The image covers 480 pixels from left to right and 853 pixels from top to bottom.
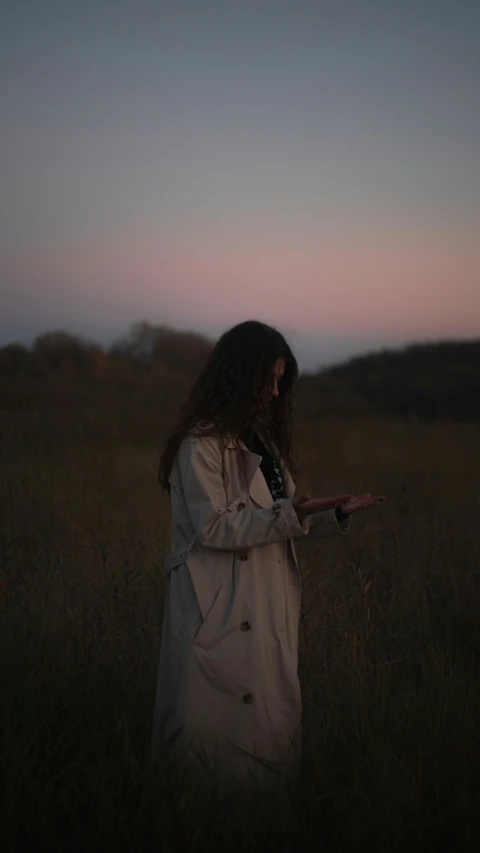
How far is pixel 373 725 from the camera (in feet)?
9.37

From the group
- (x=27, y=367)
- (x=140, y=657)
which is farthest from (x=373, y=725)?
(x=27, y=367)

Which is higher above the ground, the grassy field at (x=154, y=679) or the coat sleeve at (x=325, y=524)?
the coat sleeve at (x=325, y=524)

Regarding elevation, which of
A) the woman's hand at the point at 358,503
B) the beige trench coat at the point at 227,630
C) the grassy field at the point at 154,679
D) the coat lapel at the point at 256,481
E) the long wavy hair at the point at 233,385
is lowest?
the grassy field at the point at 154,679

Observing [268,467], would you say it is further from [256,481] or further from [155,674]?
[155,674]

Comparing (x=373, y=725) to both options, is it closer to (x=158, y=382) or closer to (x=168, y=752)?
(x=168, y=752)

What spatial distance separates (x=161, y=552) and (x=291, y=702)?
110 inches

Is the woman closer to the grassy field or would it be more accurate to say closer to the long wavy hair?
the long wavy hair

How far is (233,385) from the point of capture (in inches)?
94.7

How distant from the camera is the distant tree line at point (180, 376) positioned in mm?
12945

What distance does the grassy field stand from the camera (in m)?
2.28

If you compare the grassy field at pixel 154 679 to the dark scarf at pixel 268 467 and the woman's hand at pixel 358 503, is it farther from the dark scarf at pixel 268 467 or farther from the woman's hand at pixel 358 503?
the dark scarf at pixel 268 467

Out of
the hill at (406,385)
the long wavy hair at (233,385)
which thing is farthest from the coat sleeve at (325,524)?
the hill at (406,385)

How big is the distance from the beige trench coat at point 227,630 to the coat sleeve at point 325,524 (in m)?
0.19

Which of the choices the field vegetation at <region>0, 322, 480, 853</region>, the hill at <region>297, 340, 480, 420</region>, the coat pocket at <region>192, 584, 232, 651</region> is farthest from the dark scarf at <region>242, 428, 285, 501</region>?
the hill at <region>297, 340, 480, 420</region>
